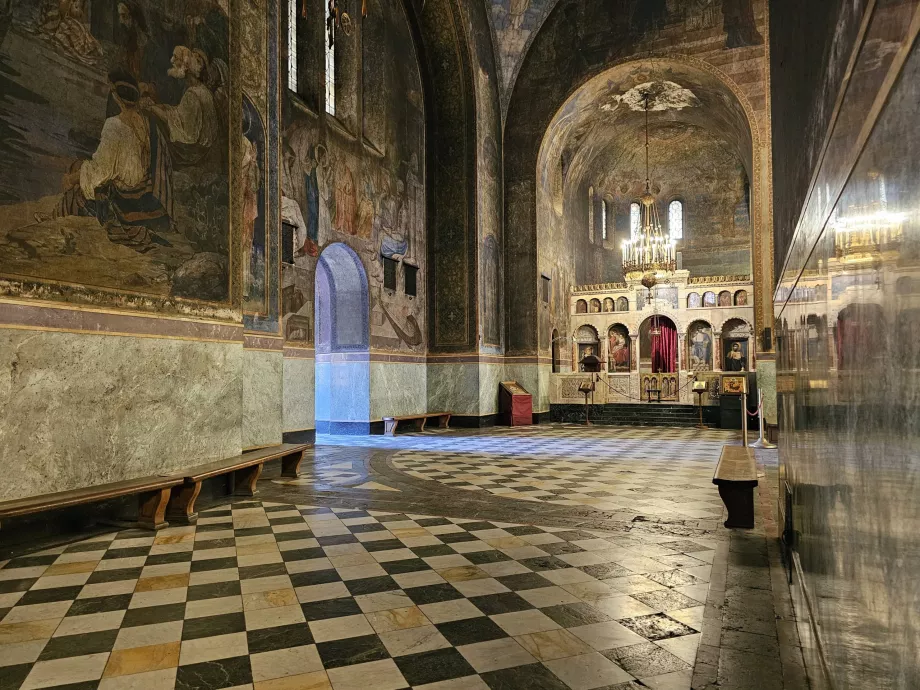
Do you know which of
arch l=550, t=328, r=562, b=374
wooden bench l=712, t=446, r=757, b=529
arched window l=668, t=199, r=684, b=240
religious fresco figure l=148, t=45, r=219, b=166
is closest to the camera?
wooden bench l=712, t=446, r=757, b=529

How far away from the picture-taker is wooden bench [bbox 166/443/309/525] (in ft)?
21.4

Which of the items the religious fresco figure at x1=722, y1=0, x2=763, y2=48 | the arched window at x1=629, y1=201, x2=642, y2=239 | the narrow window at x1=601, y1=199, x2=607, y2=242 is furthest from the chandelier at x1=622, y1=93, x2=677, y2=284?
the arched window at x1=629, y1=201, x2=642, y2=239

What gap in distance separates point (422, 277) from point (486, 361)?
3.11m

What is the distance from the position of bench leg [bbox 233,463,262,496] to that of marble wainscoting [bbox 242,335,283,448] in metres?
1.45

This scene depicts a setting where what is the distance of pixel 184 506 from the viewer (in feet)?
21.4

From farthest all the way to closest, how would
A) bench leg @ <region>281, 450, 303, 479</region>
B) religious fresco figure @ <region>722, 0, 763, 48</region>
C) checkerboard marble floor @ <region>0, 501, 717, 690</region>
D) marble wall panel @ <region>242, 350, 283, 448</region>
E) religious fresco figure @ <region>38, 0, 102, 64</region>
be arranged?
religious fresco figure @ <region>722, 0, 763, 48</region>
marble wall panel @ <region>242, 350, 283, 448</region>
bench leg @ <region>281, 450, 303, 479</region>
religious fresco figure @ <region>38, 0, 102, 64</region>
checkerboard marble floor @ <region>0, 501, 717, 690</region>

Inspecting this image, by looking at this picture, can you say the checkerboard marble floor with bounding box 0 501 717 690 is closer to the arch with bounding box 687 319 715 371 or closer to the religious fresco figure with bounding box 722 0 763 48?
the religious fresco figure with bounding box 722 0 763 48

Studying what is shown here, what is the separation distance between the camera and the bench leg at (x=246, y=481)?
26.1 feet

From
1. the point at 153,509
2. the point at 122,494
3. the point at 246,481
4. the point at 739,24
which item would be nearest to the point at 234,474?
the point at 246,481

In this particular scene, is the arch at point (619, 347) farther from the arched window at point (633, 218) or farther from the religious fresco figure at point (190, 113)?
the religious fresco figure at point (190, 113)

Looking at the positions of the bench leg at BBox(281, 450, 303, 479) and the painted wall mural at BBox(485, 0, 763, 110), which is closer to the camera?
the bench leg at BBox(281, 450, 303, 479)

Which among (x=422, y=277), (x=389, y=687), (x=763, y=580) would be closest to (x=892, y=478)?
(x=389, y=687)

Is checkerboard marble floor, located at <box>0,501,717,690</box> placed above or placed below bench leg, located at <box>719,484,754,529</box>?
below

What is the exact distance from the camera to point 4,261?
5.44 m
